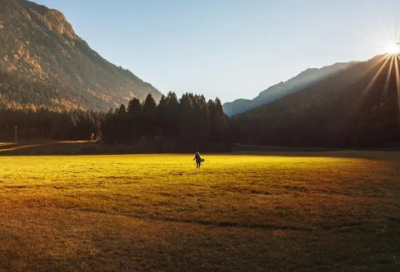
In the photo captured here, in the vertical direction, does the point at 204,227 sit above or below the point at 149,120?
below

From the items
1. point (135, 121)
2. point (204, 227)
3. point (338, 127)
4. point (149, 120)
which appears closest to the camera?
point (204, 227)

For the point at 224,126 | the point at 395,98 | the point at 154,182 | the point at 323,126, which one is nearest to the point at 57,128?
the point at 224,126

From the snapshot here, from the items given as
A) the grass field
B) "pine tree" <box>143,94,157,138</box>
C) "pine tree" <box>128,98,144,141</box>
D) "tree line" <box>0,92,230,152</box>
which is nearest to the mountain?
"tree line" <box>0,92,230,152</box>

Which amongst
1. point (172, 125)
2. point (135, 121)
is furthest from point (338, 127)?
point (135, 121)

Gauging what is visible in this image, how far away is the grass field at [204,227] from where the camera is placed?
12.5 metres

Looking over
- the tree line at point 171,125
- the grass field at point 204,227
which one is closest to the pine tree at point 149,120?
the tree line at point 171,125

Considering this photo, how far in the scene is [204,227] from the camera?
16.8 m

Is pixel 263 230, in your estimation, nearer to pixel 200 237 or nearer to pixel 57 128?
pixel 200 237

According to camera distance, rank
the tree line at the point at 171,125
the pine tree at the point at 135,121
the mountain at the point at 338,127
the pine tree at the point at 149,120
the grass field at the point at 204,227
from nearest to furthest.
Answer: the grass field at the point at 204,227
the tree line at the point at 171,125
the pine tree at the point at 135,121
the pine tree at the point at 149,120
the mountain at the point at 338,127

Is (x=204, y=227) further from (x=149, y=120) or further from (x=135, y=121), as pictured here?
(x=135, y=121)

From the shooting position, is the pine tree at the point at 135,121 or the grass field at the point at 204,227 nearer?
the grass field at the point at 204,227

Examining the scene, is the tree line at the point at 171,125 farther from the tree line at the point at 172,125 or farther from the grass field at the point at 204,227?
the grass field at the point at 204,227

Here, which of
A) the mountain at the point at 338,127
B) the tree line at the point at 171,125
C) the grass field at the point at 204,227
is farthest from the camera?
the mountain at the point at 338,127

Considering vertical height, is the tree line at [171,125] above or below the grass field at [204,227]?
above
